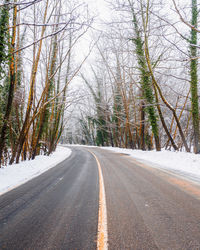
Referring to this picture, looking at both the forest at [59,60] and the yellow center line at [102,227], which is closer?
Result: the yellow center line at [102,227]

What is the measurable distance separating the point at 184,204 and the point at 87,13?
862 cm

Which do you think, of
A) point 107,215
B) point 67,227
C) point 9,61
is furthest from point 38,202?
point 9,61

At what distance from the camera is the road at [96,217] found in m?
2.39

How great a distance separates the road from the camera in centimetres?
239

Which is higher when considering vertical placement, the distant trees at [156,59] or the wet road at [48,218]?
the distant trees at [156,59]

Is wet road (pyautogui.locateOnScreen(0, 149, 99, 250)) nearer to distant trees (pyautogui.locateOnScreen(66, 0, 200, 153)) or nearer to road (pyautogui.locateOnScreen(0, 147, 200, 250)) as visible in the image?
road (pyautogui.locateOnScreen(0, 147, 200, 250))

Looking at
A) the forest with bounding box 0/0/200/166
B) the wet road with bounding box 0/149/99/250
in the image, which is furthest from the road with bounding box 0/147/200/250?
the forest with bounding box 0/0/200/166

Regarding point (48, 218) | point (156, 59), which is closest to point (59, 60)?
point (156, 59)

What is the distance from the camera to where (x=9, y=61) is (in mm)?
6914

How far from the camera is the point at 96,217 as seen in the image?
10.4 ft

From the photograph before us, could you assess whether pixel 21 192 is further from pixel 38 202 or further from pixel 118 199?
pixel 118 199

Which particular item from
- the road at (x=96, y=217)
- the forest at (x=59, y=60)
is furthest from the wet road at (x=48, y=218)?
the forest at (x=59, y=60)

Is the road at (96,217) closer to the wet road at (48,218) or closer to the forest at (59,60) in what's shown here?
the wet road at (48,218)

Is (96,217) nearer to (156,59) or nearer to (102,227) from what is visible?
(102,227)
